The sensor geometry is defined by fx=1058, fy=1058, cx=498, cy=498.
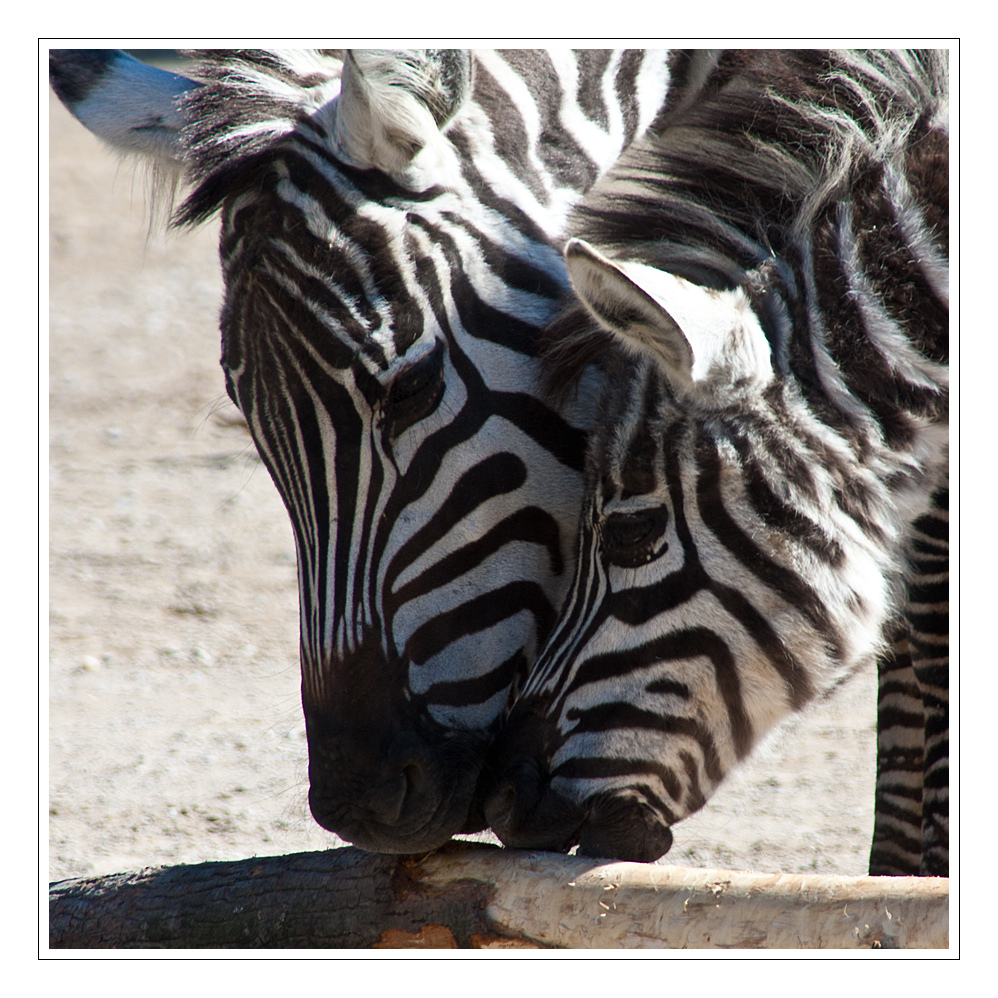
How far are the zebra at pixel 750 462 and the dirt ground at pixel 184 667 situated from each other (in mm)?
415

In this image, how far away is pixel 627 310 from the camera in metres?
2.43

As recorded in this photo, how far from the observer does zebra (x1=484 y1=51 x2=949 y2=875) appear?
104 inches

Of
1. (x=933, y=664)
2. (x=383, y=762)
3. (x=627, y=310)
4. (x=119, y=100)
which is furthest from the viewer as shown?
(x=119, y=100)

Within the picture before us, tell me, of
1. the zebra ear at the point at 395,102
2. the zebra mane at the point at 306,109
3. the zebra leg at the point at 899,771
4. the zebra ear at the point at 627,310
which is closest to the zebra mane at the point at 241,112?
the zebra mane at the point at 306,109

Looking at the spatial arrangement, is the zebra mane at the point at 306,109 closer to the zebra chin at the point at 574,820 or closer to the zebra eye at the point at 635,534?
the zebra eye at the point at 635,534

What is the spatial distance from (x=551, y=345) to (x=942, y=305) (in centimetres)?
103

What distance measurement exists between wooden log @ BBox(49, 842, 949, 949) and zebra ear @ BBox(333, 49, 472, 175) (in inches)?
77.0

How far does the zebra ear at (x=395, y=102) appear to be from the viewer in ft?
9.48

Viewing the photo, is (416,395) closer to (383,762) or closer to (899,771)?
(383,762)

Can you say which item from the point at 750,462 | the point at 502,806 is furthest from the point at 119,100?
the point at 502,806

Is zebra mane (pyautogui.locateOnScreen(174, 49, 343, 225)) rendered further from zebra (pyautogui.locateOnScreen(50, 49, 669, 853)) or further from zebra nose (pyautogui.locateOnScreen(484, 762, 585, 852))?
zebra nose (pyautogui.locateOnScreen(484, 762, 585, 852))

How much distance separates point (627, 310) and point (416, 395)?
0.77 m

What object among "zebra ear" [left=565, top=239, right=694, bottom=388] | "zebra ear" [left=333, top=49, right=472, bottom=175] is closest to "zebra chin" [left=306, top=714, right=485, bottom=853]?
"zebra ear" [left=565, top=239, right=694, bottom=388]
